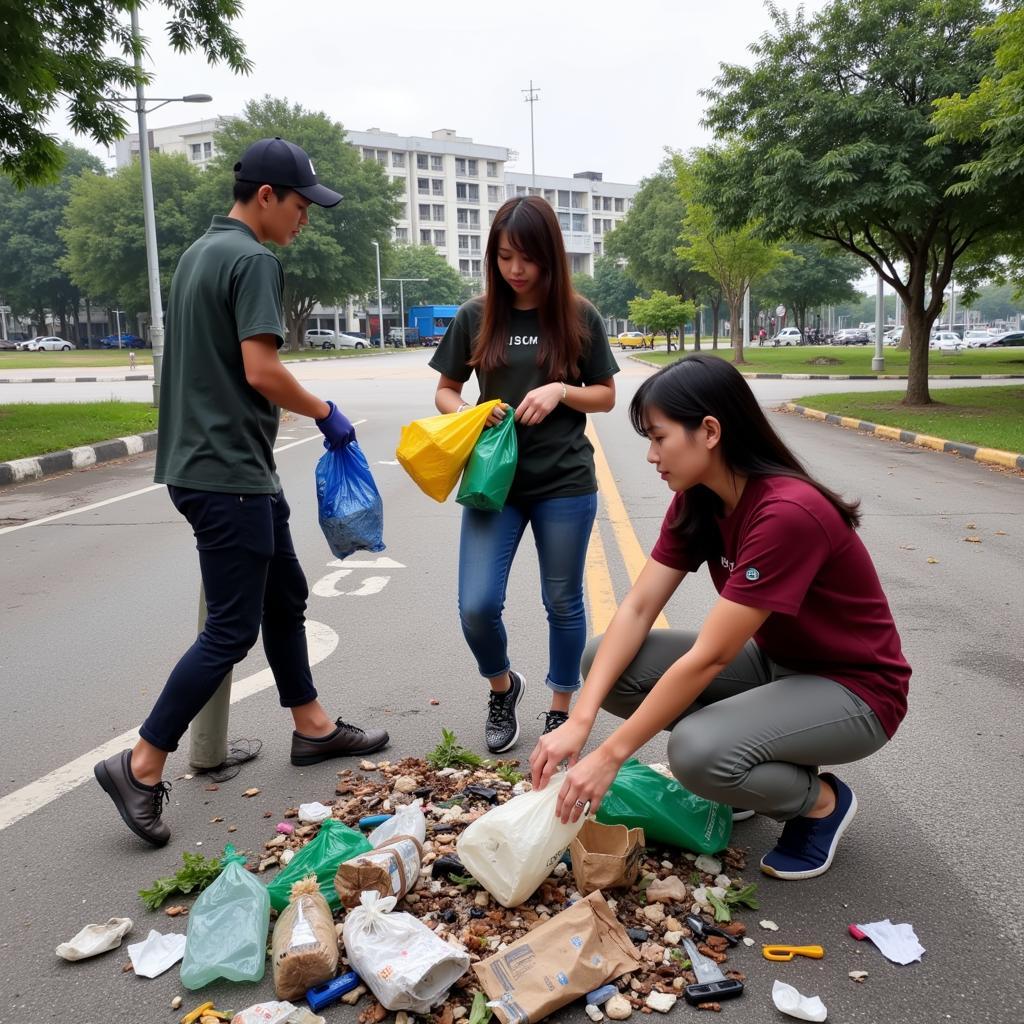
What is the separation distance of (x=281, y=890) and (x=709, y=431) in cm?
161

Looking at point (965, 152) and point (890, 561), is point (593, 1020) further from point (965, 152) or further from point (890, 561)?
point (965, 152)

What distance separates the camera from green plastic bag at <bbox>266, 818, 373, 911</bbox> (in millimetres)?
2594

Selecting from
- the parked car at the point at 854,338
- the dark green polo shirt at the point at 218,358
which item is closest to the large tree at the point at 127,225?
the parked car at the point at 854,338

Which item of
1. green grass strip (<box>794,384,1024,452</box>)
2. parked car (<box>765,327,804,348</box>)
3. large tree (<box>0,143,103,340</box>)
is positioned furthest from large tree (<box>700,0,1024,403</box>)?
large tree (<box>0,143,103,340</box>)

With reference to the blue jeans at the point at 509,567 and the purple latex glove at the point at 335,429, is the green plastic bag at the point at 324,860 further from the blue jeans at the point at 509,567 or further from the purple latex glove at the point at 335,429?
the purple latex glove at the point at 335,429

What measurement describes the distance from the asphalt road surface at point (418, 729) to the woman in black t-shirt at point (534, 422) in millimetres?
526

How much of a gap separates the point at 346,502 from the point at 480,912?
1462mm

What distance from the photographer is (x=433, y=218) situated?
361 ft

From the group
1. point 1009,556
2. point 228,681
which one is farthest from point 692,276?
point 228,681

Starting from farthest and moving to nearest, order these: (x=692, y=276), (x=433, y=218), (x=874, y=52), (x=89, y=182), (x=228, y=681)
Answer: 1. (x=433, y=218)
2. (x=89, y=182)
3. (x=692, y=276)
4. (x=874, y=52)
5. (x=228, y=681)

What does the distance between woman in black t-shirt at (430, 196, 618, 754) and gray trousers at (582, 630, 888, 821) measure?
3.25 ft

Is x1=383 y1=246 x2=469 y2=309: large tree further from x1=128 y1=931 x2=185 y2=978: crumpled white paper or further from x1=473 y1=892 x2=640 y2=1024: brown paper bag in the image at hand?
x1=473 y1=892 x2=640 y2=1024: brown paper bag

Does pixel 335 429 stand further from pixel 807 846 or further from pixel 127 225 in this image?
pixel 127 225

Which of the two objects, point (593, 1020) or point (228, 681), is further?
point (228, 681)
